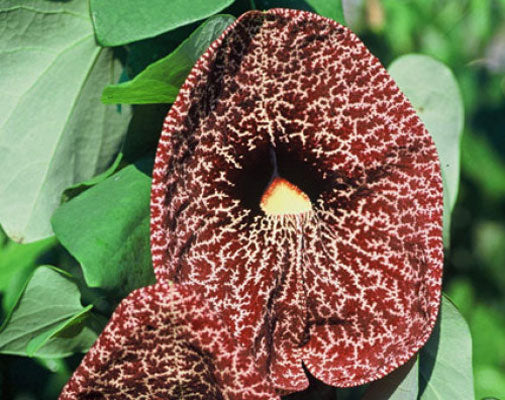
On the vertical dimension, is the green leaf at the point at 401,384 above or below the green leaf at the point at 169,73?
below

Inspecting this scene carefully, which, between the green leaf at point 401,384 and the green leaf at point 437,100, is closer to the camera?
the green leaf at point 401,384

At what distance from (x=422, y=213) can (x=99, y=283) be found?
0.21 metres

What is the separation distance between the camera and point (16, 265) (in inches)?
23.6

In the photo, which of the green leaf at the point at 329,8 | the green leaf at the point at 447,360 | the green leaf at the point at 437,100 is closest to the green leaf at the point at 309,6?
the green leaf at the point at 329,8

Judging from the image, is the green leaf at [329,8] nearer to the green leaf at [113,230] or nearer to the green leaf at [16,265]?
the green leaf at [113,230]

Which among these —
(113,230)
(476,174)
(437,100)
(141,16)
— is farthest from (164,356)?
(476,174)

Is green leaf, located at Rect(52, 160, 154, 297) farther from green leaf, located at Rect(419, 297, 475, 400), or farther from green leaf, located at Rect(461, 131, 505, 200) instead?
green leaf, located at Rect(461, 131, 505, 200)

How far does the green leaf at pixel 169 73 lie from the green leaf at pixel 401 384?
246mm

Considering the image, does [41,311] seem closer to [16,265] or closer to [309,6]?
[16,265]

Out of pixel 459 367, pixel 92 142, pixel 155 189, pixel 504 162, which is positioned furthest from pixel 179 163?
pixel 504 162

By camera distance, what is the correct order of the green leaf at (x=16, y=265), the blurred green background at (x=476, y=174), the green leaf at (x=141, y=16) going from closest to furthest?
the green leaf at (x=141, y=16), the green leaf at (x=16, y=265), the blurred green background at (x=476, y=174)

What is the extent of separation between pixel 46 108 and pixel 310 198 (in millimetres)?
214

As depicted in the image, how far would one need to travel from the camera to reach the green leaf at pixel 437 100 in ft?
1.89

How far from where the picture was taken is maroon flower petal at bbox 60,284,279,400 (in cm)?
39
